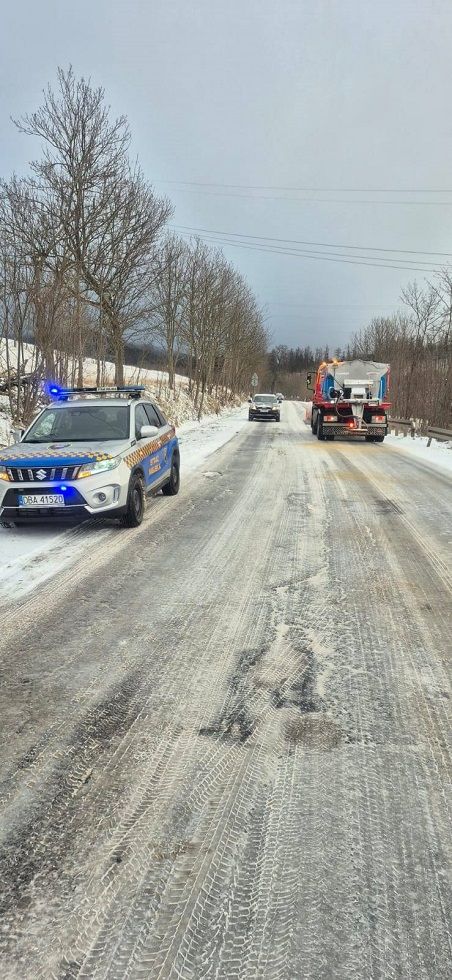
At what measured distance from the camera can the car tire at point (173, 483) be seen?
29.7 ft

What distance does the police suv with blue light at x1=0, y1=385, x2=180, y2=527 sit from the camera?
609 cm

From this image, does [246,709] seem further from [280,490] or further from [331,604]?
[280,490]

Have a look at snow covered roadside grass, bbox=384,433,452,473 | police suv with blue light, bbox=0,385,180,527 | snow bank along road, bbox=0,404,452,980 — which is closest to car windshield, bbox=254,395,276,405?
snow covered roadside grass, bbox=384,433,452,473

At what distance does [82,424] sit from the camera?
7402 millimetres

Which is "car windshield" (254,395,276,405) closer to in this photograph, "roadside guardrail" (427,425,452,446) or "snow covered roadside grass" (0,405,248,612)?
"roadside guardrail" (427,425,452,446)

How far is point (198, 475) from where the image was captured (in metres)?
11.4

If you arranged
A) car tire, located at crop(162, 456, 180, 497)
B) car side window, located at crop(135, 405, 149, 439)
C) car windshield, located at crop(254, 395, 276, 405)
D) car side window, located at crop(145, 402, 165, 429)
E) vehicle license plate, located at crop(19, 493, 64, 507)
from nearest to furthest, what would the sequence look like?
vehicle license plate, located at crop(19, 493, 64, 507) → car side window, located at crop(135, 405, 149, 439) → car side window, located at crop(145, 402, 165, 429) → car tire, located at crop(162, 456, 180, 497) → car windshield, located at crop(254, 395, 276, 405)

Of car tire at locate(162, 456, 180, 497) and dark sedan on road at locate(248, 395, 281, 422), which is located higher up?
dark sedan on road at locate(248, 395, 281, 422)

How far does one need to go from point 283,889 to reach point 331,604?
100 inches

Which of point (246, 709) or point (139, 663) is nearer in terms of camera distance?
point (246, 709)

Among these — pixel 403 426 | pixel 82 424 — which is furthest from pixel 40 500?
pixel 403 426

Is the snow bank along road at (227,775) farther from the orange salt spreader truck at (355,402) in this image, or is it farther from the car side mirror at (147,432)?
the orange salt spreader truck at (355,402)

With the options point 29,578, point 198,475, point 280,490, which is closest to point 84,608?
point 29,578

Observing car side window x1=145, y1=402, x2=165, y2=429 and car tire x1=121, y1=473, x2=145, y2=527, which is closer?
car tire x1=121, y1=473, x2=145, y2=527
